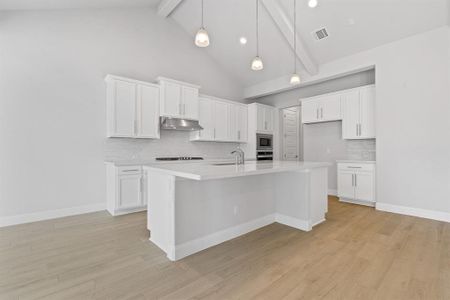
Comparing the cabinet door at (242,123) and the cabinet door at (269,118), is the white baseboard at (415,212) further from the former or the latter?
the cabinet door at (242,123)

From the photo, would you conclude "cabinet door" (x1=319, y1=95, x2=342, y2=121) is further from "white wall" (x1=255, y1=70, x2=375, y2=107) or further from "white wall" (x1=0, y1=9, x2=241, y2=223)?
"white wall" (x1=0, y1=9, x2=241, y2=223)

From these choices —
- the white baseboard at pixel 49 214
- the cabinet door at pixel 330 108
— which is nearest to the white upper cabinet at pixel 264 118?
the cabinet door at pixel 330 108

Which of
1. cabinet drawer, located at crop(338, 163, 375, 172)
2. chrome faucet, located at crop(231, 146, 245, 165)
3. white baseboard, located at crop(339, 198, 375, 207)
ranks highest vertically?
chrome faucet, located at crop(231, 146, 245, 165)

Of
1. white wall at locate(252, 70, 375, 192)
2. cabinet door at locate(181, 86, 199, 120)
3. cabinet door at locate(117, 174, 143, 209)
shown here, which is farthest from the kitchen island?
cabinet door at locate(181, 86, 199, 120)

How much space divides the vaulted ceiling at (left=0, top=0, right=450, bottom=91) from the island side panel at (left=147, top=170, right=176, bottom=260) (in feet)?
11.0

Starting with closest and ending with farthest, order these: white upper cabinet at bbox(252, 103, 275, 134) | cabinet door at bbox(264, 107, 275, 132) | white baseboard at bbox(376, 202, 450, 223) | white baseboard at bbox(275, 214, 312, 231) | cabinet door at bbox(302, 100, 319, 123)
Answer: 1. white baseboard at bbox(275, 214, 312, 231)
2. white baseboard at bbox(376, 202, 450, 223)
3. cabinet door at bbox(302, 100, 319, 123)
4. white upper cabinet at bbox(252, 103, 275, 134)
5. cabinet door at bbox(264, 107, 275, 132)

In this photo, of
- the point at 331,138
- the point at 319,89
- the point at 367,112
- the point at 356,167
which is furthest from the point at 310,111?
the point at 356,167

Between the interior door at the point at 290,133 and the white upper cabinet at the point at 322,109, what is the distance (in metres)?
1.04

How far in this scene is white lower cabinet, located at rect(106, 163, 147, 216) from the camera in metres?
3.62

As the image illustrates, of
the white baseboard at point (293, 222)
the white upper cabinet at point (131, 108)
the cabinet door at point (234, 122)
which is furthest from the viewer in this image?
the cabinet door at point (234, 122)

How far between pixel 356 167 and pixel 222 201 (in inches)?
130

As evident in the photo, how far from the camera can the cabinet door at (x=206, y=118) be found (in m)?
5.24

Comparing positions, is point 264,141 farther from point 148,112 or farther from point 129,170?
point 129,170

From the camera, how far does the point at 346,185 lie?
178 inches
